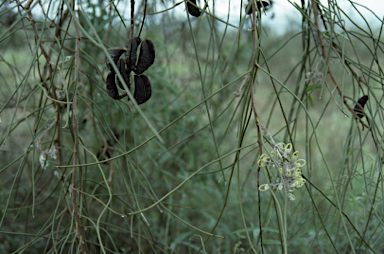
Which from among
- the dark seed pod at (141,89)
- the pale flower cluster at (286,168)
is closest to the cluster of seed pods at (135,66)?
the dark seed pod at (141,89)

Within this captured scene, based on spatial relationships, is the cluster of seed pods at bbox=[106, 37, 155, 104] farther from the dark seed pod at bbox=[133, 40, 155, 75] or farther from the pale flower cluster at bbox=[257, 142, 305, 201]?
the pale flower cluster at bbox=[257, 142, 305, 201]

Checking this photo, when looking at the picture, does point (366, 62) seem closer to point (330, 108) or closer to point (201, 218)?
point (330, 108)

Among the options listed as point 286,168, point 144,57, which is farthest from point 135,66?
point 286,168

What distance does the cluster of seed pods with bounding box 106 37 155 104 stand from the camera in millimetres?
435

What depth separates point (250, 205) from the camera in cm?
133

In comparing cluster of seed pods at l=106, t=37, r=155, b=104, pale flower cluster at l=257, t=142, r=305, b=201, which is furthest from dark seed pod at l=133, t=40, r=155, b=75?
pale flower cluster at l=257, t=142, r=305, b=201

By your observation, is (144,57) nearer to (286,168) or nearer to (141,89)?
(141,89)

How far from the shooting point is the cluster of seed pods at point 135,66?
1.43ft

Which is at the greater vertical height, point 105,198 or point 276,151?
point 276,151

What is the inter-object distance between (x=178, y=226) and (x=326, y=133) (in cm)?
142

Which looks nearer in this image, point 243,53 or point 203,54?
point 243,53

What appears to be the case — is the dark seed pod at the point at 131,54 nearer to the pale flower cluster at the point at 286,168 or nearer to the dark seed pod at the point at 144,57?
the dark seed pod at the point at 144,57

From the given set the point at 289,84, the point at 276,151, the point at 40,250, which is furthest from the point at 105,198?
the point at 289,84

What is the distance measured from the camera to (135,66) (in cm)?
45
